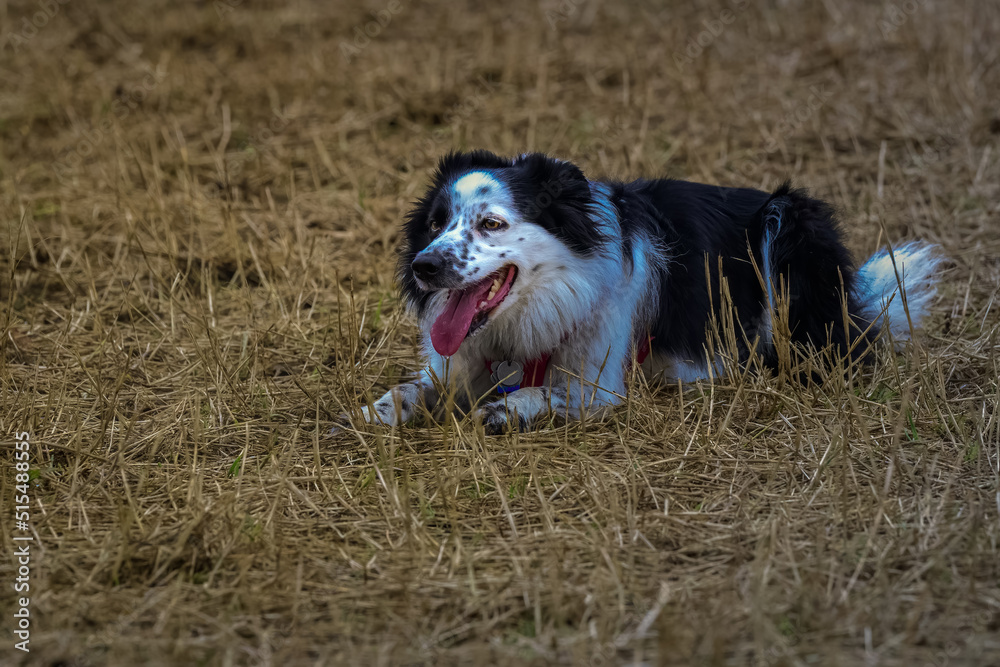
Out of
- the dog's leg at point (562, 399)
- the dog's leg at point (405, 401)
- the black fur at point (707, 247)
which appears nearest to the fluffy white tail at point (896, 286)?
the black fur at point (707, 247)

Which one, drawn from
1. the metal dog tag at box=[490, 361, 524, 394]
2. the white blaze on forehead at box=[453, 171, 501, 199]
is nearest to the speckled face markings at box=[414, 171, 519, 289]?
the white blaze on forehead at box=[453, 171, 501, 199]

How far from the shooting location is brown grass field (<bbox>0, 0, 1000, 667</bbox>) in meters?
2.30

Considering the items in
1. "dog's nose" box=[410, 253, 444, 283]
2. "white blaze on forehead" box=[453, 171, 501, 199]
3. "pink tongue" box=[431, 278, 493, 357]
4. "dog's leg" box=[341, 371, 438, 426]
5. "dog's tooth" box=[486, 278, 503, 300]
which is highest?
"white blaze on forehead" box=[453, 171, 501, 199]

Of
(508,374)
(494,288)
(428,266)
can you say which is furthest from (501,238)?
(508,374)

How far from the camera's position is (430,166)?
6176mm

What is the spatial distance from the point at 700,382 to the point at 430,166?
10.5ft

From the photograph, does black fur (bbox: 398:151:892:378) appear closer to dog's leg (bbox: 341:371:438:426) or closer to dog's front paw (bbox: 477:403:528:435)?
dog's leg (bbox: 341:371:438:426)

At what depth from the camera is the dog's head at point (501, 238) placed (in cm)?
336

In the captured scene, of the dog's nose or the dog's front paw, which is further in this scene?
the dog's front paw

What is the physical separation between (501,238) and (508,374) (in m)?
0.57

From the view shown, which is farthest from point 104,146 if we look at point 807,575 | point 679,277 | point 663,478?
point 807,575

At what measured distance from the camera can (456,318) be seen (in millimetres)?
3400

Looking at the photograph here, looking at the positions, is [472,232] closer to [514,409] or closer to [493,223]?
[493,223]

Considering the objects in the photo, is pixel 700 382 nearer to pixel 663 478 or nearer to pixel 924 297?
pixel 663 478
